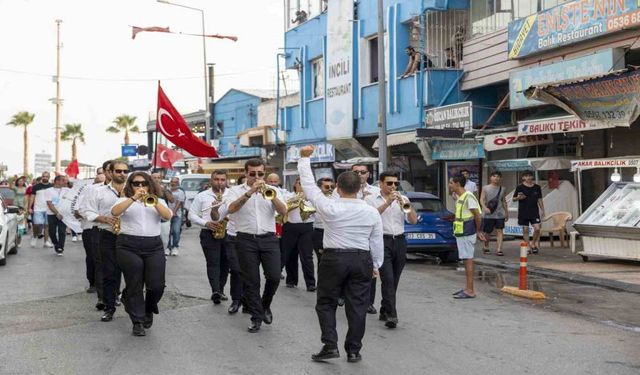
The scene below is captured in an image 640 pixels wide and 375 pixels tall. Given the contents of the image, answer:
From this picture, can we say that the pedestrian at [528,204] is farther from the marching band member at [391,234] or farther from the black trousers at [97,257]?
the black trousers at [97,257]

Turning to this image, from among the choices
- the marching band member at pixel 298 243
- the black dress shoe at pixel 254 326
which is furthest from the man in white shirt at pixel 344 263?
the marching band member at pixel 298 243

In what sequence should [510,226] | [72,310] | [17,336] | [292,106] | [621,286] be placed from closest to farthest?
[17,336] < [72,310] < [621,286] < [510,226] < [292,106]

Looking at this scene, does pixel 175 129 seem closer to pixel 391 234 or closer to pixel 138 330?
pixel 391 234

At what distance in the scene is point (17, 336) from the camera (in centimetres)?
878

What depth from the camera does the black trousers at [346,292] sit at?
24.5 feet

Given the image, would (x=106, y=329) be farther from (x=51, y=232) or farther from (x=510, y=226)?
(x=510, y=226)

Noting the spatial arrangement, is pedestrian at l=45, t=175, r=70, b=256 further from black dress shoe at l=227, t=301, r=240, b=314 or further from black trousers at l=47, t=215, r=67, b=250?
black dress shoe at l=227, t=301, r=240, b=314

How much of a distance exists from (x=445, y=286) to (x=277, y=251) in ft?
16.4

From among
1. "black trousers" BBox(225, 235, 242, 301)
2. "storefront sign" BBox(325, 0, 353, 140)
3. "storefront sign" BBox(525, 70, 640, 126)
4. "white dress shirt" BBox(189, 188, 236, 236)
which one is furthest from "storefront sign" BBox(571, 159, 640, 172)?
"storefront sign" BBox(325, 0, 353, 140)

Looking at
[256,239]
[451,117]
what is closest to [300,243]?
[256,239]

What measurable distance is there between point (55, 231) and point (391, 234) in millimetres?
11284

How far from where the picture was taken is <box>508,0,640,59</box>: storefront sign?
16984mm

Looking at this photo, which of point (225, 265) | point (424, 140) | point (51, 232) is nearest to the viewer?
point (225, 265)

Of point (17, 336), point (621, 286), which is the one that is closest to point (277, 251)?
point (17, 336)
